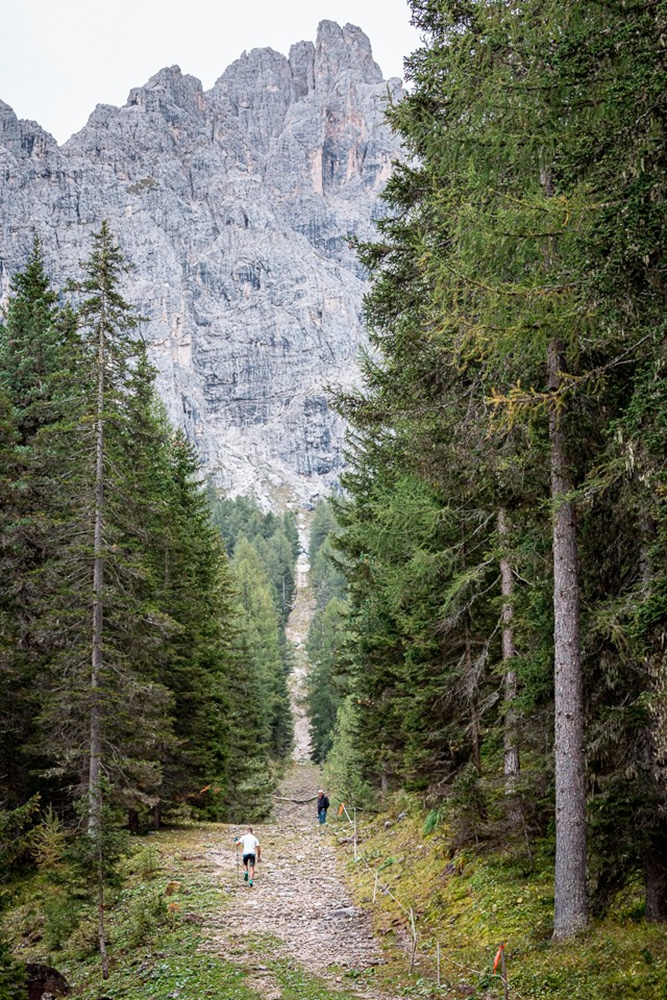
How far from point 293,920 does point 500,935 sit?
210 inches

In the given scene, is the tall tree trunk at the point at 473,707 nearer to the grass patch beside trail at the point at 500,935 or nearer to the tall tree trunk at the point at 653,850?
the grass patch beside trail at the point at 500,935

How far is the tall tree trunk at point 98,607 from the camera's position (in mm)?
16772

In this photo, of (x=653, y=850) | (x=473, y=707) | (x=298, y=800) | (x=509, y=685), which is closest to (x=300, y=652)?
(x=298, y=800)

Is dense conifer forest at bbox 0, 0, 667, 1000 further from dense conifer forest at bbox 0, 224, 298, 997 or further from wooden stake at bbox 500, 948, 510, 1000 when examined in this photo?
wooden stake at bbox 500, 948, 510, 1000

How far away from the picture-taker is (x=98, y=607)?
17.5 m

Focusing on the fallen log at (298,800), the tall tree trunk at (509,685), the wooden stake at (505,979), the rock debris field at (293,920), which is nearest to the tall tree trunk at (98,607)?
the rock debris field at (293,920)

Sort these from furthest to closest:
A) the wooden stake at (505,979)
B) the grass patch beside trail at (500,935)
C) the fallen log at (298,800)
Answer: the fallen log at (298,800) → the wooden stake at (505,979) → the grass patch beside trail at (500,935)

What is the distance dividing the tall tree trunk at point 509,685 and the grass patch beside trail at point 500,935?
1007mm

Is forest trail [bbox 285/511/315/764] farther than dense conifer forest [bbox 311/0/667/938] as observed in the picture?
Yes

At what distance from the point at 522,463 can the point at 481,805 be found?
5.85 meters

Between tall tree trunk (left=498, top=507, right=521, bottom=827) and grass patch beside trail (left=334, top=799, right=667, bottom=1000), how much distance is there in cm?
101

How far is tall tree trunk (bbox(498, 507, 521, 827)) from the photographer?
10.3 meters

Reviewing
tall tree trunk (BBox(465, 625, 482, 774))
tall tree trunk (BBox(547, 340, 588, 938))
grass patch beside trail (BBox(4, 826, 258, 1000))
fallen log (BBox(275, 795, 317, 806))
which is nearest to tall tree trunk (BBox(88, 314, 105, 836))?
grass patch beside trail (BBox(4, 826, 258, 1000))

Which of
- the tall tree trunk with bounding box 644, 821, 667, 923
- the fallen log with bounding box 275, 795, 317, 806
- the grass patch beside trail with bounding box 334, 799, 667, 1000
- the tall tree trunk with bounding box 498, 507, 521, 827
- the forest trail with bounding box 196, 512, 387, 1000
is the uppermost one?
the tall tree trunk with bounding box 498, 507, 521, 827
